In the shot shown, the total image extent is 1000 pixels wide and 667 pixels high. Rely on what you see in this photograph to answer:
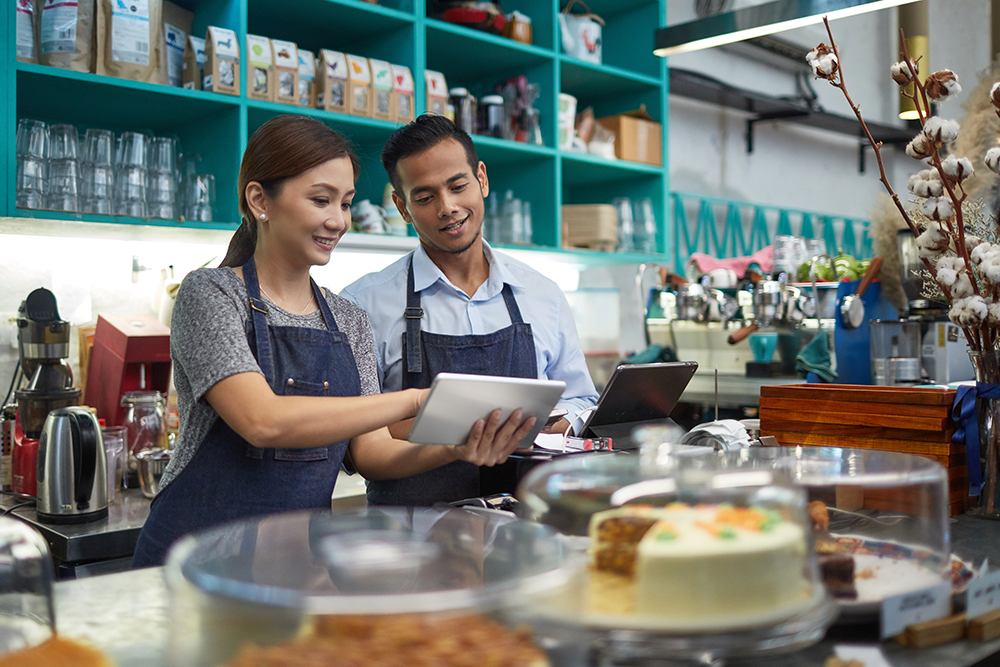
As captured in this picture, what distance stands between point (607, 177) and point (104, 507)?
257 centimetres

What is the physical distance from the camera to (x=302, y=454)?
1448 mm

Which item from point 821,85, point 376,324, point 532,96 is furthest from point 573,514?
point 821,85

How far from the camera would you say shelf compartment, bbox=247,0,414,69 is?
9.21ft

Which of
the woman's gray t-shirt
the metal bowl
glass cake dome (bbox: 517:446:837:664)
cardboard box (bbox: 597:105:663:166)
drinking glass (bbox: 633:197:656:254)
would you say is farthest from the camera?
drinking glass (bbox: 633:197:656:254)

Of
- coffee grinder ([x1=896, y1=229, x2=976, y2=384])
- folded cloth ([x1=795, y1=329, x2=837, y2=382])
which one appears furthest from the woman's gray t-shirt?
folded cloth ([x1=795, y1=329, x2=837, y2=382])

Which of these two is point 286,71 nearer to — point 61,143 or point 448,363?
point 61,143

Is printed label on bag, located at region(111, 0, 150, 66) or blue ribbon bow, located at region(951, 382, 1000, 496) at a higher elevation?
printed label on bag, located at region(111, 0, 150, 66)

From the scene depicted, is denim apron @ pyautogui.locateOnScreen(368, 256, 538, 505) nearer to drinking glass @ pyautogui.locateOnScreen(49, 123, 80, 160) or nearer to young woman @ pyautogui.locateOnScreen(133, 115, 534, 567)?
young woman @ pyautogui.locateOnScreen(133, 115, 534, 567)

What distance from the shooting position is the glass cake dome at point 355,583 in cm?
60

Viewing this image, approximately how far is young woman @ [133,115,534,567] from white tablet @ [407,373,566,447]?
0.05 m

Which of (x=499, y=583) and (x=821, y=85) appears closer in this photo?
(x=499, y=583)

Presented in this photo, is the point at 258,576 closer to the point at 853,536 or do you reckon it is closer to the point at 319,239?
the point at 853,536

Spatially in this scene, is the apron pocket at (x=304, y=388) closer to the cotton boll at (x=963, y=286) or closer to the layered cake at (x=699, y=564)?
the layered cake at (x=699, y=564)

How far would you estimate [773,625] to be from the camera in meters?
0.76
